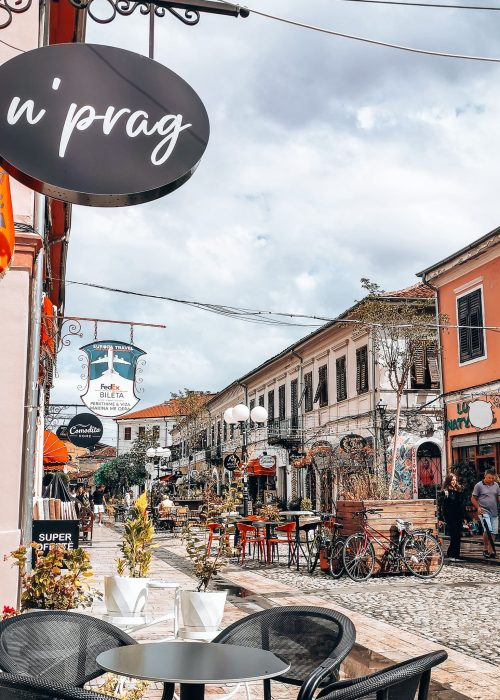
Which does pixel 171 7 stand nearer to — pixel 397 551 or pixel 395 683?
pixel 395 683

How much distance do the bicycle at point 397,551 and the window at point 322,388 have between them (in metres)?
19.2

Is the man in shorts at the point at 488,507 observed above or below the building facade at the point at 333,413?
below

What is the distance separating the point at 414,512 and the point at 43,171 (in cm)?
996

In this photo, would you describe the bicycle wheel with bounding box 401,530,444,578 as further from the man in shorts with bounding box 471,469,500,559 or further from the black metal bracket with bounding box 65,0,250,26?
the black metal bracket with bounding box 65,0,250,26

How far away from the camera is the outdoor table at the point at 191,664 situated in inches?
108

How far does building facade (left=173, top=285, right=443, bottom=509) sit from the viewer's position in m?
25.4

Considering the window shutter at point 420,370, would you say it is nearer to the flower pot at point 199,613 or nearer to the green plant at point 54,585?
the green plant at point 54,585

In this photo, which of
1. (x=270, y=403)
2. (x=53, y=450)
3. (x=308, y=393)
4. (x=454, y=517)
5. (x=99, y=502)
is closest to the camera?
(x=454, y=517)

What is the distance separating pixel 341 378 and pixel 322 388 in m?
2.26

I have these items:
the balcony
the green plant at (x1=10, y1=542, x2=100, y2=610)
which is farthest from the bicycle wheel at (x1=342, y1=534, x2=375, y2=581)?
the balcony

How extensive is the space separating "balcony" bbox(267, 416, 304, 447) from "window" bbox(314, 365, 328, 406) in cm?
188

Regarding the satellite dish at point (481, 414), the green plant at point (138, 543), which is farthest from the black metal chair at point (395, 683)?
the satellite dish at point (481, 414)

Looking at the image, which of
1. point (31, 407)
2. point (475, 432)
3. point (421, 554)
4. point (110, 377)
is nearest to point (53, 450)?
point (110, 377)

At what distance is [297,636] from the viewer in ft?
11.9
